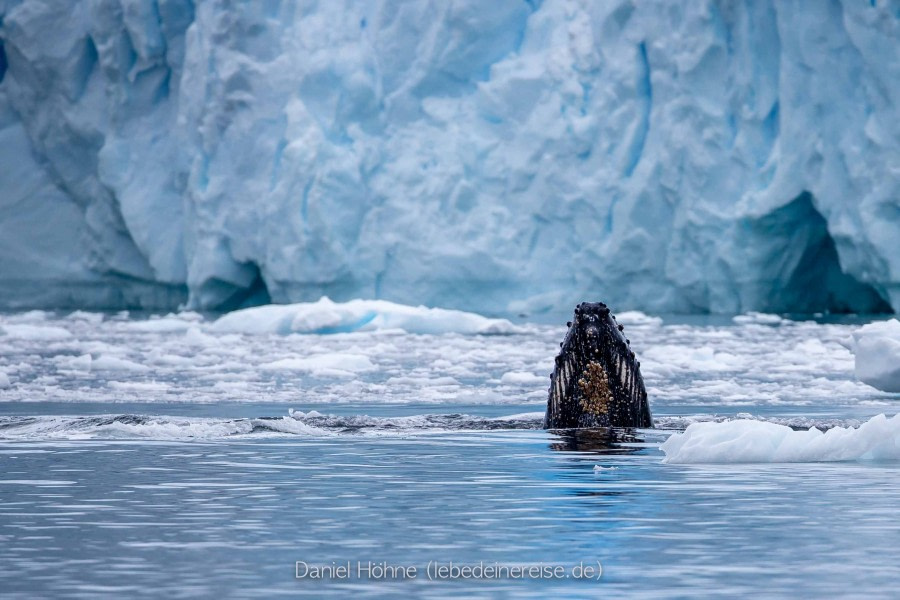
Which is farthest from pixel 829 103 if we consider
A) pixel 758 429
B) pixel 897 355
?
pixel 758 429

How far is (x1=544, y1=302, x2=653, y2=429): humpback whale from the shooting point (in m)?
7.27

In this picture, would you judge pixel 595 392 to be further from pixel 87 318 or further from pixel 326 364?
pixel 87 318

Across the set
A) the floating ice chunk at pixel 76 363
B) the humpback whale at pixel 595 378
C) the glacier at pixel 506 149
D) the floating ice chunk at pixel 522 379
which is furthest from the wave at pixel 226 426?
the glacier at pixel 506 149

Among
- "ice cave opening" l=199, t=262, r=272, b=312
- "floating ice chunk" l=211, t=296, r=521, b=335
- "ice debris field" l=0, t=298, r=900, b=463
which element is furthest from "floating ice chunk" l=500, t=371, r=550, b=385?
"ice cave opening" l=199, t=262, r=272, b=312

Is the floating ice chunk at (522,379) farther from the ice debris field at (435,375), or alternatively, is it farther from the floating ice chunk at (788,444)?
the floating ice chunk at (788,444)

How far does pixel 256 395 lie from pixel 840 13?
17704 millimetres

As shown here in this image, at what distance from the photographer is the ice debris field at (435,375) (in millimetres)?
7781

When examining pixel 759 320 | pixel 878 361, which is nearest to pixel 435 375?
pixel 878 361

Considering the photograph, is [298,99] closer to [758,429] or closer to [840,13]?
[840,13]

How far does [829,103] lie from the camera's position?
26172 mm

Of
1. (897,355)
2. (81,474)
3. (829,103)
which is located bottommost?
(81,474)

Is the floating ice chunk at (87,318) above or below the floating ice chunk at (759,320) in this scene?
above

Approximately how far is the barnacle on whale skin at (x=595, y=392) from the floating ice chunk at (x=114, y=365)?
315 inches

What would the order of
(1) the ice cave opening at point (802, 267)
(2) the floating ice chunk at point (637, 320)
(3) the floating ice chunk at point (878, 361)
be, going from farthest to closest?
1. (1) the ice cave opening at point (802, 267)
2. (2) the floating ice chunk at point (637, 320)
3. (3) the floating ice chunk at point (878, 361)
